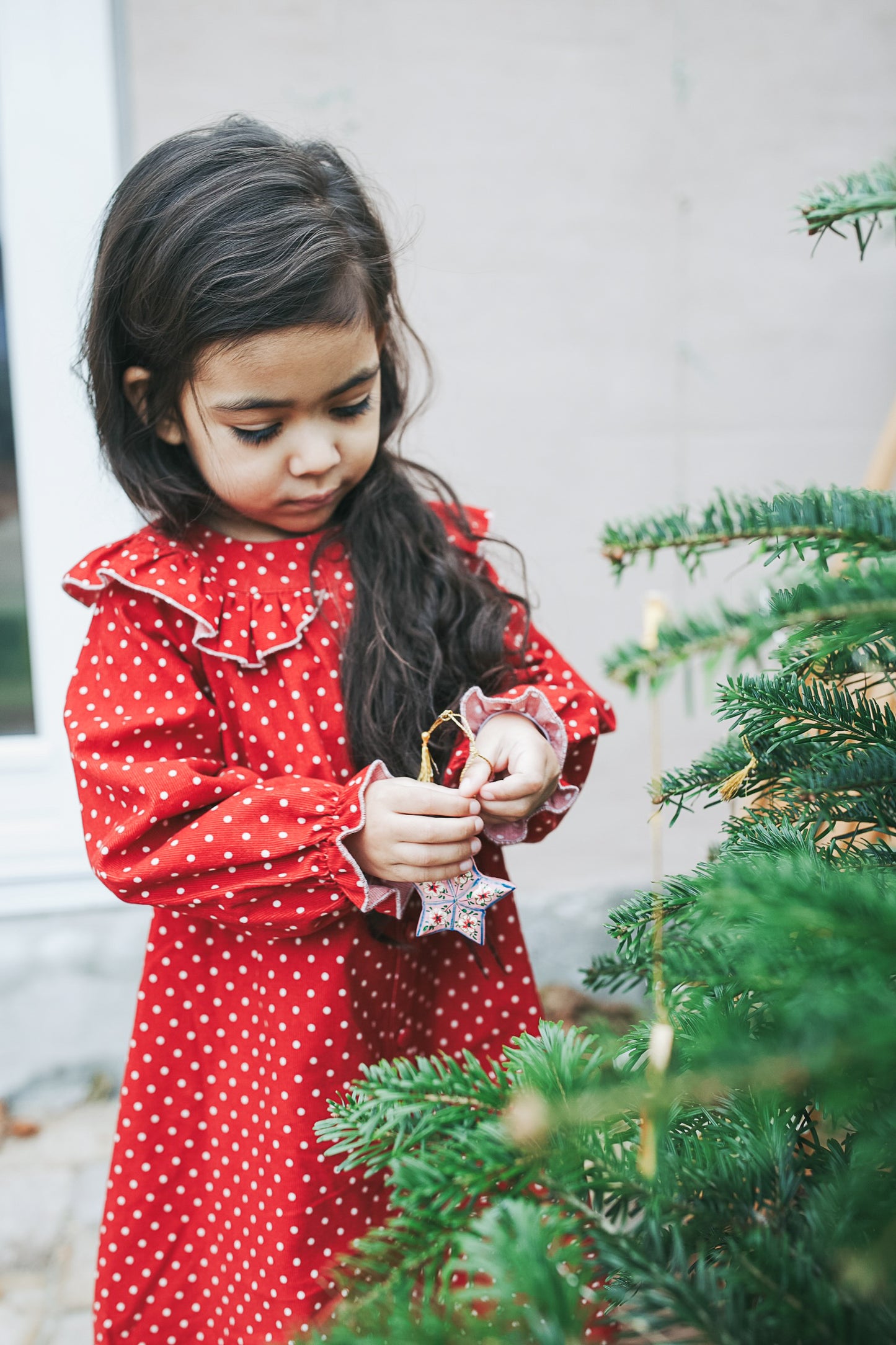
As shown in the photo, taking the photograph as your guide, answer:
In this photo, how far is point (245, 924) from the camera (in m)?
0.79

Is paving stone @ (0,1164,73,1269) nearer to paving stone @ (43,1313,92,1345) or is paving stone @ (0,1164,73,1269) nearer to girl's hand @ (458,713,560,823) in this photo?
paving stone @ (43,1313,92,1345)

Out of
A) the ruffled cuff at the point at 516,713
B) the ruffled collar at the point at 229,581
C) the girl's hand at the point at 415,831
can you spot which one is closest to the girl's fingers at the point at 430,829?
the girl's hand at the point at 415,831

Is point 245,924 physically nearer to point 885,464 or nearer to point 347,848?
point 347,848

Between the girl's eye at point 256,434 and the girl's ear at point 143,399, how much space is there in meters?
0.09

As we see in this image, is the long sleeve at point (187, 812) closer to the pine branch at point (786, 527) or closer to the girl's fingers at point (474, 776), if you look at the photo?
the girl's fingers at point (474, 776)

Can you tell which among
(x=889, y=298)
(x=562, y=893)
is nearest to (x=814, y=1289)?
(x=562, y=893)

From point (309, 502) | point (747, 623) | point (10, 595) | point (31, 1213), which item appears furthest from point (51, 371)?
point (747, 623)

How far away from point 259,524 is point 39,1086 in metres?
1.21

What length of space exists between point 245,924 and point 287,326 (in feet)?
1.46

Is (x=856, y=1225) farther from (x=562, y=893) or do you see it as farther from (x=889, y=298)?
(x=889, y=298)

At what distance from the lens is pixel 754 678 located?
52 centimetres

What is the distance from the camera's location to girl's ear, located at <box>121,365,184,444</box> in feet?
2.82

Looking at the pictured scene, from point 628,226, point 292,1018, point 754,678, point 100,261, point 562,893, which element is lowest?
point 562,893

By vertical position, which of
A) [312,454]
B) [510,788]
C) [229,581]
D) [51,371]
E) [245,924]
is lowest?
[245,924]
